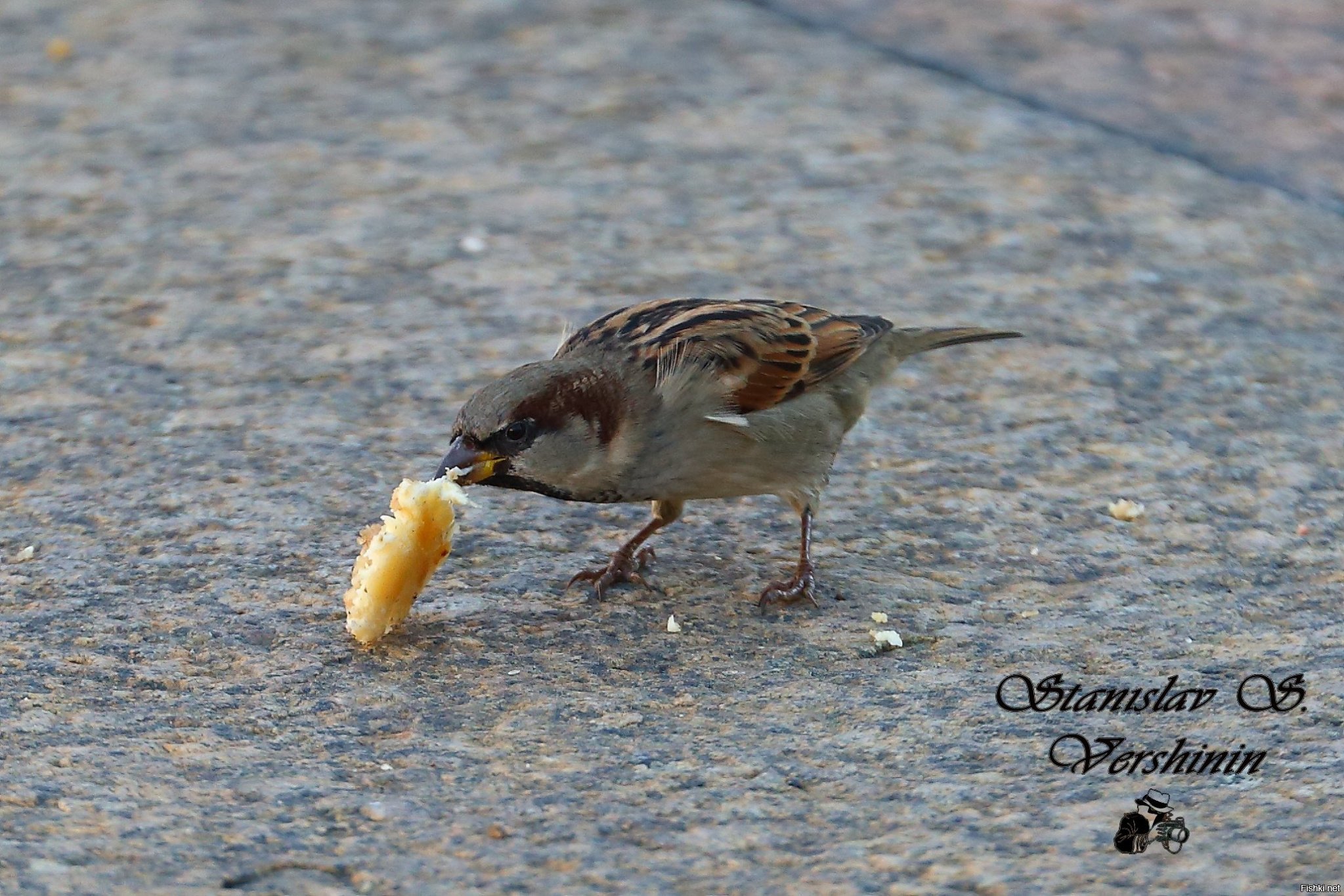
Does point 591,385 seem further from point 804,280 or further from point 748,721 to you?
point 804,280

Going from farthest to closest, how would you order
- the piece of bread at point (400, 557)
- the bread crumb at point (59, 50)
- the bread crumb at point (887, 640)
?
1. the bread crumb at point (59, 50)
2. the bread crumb at point (887, 640)
3. the piece of bread at point (400, 557)

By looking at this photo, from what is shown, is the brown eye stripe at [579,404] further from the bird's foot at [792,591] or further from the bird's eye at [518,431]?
the bird's foot at [792,591]

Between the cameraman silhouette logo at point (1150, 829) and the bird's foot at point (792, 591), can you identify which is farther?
the bird's foot at point (792, 591)

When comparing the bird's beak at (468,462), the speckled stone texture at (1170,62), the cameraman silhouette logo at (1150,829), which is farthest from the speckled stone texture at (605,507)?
the bird's beak at (468,462)

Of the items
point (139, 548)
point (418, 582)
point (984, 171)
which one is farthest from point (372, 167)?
point (418, 582)

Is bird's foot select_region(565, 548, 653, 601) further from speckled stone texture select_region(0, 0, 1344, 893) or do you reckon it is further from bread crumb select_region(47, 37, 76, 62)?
bread crumb select_region(47, 37, 76, 62)

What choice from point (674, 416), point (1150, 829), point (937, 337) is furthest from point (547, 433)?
point (1150, 829)

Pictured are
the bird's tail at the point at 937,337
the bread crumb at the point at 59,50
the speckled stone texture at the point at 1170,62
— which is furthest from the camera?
the bread crumb at the point at 59,50
